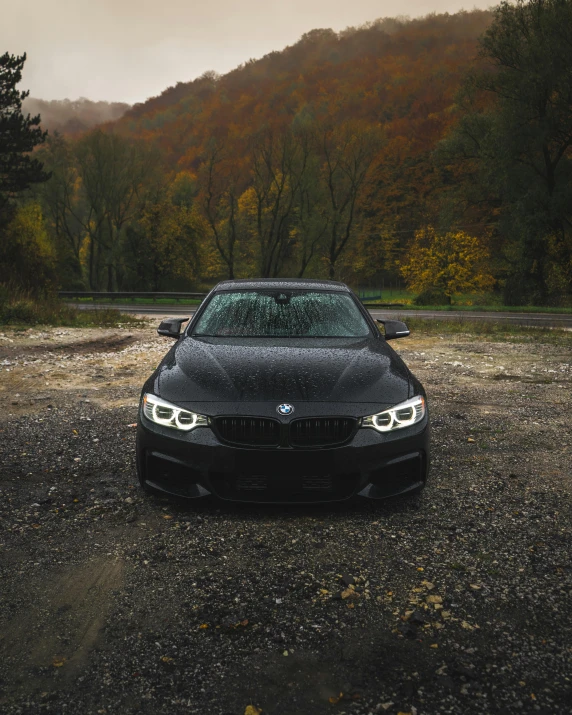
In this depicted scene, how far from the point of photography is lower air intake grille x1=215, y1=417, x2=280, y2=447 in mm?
3811

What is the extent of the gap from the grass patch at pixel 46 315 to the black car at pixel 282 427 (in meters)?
15.3

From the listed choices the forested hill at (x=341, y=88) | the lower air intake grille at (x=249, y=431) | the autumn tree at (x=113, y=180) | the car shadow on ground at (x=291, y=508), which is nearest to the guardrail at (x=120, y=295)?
the autumn tree at (x=113, y=180)

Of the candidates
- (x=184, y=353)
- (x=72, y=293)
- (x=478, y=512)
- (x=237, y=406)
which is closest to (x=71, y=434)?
Result: (x=184, y=353)

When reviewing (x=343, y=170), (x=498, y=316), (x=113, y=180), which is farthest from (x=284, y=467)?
(x=113, y=180)

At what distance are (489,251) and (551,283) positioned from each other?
37.3 ft

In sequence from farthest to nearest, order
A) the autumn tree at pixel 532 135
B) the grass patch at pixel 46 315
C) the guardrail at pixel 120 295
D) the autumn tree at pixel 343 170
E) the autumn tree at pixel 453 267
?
the autumn tree at pixel 343 170
the guardrail at pixel 120 295
the autumn tree at pixel 453 267
the autumn tree at pixel 532 135
the grass patch at pixel 46 315

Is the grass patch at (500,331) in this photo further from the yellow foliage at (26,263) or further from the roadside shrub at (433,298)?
the roadside shrub at (433,298)

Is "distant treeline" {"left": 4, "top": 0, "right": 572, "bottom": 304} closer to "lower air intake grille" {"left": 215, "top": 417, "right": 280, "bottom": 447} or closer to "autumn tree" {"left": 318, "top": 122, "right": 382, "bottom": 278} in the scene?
"autumn tree" {"left": 318, "top": 122, "right": 382, "bottom": 278}

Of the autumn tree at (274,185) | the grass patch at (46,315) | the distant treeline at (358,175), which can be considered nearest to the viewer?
the grass patch at (46,315)

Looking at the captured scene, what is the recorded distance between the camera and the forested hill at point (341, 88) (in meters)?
66.9

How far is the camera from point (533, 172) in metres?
33.9

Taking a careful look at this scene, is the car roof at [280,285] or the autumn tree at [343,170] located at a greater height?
the autumn tree at [343,170]

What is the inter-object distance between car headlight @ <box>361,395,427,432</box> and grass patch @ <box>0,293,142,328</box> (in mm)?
16081

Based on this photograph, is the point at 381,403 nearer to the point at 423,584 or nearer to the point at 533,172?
the point at 423,584
